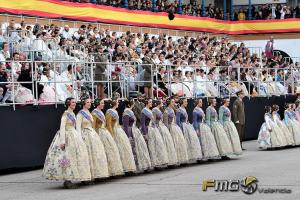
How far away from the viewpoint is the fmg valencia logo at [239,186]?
14555 mm

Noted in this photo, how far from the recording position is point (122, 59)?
25375mm

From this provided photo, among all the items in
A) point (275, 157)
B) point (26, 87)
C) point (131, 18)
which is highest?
point (131, 18)

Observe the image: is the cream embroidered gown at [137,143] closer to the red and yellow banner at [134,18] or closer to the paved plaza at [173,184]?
the paved plaza at [173,184]

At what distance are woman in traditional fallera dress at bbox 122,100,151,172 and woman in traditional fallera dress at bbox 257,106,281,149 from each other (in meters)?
7.61

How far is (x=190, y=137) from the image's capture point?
2042 cm

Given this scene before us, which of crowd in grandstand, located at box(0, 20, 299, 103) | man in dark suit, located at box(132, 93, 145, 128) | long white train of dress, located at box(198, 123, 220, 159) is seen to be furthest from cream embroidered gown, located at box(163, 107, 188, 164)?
Result: crowd in grandstand, located at box(0, 20, 299, 103)

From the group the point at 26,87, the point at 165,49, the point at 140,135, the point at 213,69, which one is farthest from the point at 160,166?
the point at 165,49

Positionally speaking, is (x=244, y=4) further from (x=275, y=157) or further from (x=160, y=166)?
(x=160, y=166)

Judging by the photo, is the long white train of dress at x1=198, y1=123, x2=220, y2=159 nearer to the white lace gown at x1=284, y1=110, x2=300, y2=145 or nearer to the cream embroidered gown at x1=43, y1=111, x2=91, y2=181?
the cream embroidered gown at x1=43, y1=111, x2=91, y2=181

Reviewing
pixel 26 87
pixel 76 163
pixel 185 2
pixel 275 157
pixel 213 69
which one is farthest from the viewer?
pixel 185 2

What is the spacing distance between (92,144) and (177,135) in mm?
3797

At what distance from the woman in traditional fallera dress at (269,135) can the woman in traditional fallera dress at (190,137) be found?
520 centimetres

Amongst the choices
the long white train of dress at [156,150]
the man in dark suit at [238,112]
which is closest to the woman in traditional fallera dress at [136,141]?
the long white train of dress at [156,150]

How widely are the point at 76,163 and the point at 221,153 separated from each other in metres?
6.27
